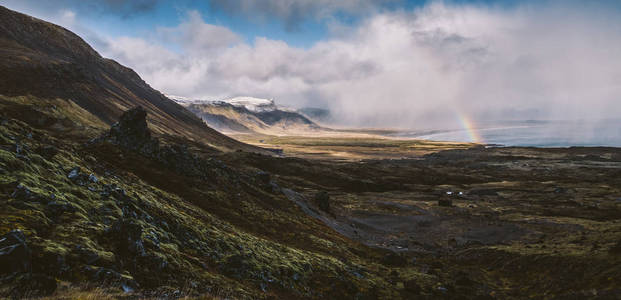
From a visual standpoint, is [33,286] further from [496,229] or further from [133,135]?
[496,229]

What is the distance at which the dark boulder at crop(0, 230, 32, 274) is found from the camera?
32.0 ft

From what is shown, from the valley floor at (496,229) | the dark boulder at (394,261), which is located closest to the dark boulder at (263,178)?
the valley floor at (496,229)

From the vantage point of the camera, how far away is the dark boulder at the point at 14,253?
384 inches

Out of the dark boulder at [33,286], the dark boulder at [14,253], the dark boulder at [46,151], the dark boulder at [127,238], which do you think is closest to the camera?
the dark boulder at [33,286]

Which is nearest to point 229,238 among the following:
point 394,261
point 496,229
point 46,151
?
point 46,151

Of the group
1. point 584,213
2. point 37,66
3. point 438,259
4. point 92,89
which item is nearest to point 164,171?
point 438,259

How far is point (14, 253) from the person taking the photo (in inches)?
396

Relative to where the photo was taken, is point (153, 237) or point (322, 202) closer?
point (153, 237)

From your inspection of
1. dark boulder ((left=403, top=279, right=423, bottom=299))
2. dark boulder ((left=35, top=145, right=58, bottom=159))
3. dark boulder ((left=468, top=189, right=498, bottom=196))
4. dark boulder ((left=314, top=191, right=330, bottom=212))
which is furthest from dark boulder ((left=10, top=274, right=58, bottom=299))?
dark boulder ((left=468, top=189, right=498, bottom=196))

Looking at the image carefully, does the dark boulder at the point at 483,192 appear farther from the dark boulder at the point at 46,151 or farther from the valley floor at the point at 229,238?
the dark boulder at the point at 46,151

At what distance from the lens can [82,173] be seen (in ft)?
68.6

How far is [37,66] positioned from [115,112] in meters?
36.4

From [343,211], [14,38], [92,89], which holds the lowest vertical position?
[343,211]

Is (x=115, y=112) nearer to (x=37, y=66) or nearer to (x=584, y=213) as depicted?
(x=37, y=66)
